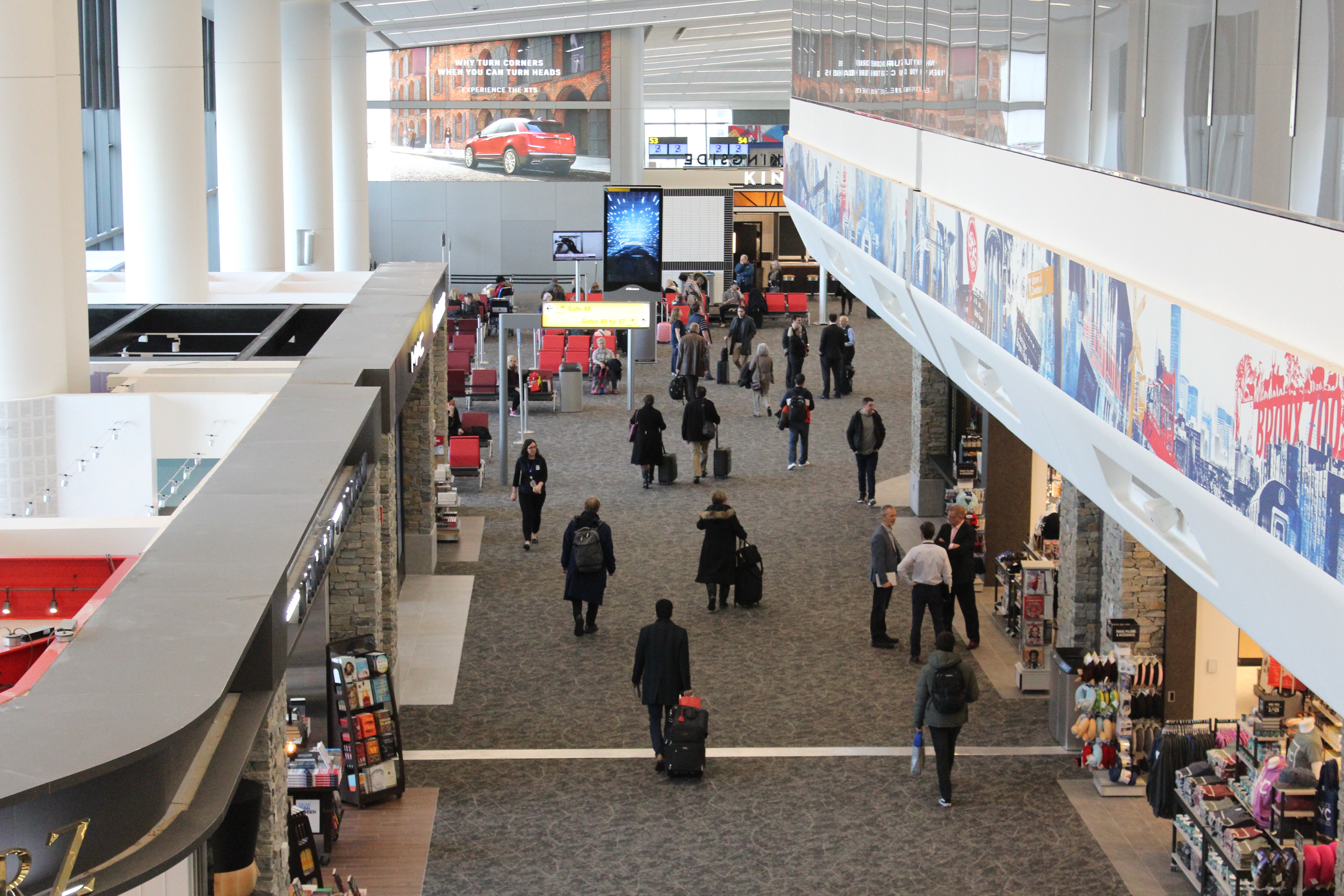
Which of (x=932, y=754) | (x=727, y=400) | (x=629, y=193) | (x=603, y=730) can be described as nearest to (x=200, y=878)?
(x=603, y=730)

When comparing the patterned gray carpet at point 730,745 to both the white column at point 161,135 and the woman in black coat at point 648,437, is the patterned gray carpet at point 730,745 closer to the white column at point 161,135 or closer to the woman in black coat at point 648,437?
the woman in black coat at point 648,437

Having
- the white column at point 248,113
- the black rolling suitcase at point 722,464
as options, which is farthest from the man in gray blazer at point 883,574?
the white column at point 248,113

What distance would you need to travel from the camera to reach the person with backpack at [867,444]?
17703 millimetres

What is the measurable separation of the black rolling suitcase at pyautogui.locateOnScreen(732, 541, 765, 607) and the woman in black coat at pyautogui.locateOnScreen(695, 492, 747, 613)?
5cm

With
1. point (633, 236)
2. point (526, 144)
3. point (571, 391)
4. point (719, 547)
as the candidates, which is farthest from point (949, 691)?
point (526, 144)

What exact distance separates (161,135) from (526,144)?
88.2 feet

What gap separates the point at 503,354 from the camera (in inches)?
826

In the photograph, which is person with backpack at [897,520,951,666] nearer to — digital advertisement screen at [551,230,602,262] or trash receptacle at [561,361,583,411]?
trash receptacle at [561,361,583,411]

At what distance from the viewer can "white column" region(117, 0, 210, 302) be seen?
14.2 m

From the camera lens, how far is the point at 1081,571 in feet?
36.7

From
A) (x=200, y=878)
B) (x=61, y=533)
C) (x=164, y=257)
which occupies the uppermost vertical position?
(x=164, y=257)

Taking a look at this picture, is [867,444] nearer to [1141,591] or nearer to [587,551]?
[587,551]

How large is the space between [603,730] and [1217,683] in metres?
4.38

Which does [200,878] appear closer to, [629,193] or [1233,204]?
[1233,204]
